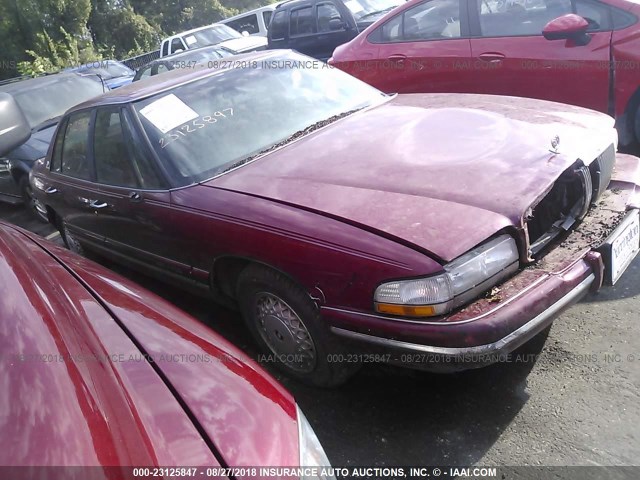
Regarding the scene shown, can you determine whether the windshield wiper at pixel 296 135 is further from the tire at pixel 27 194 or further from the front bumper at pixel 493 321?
the tire at pixel 27 194

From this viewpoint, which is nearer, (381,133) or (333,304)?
(333,304)

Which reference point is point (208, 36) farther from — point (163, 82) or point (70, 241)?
point (163, 82)

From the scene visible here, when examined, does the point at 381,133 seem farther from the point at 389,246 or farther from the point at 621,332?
the point at 621,332

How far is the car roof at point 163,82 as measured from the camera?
11.1 ft

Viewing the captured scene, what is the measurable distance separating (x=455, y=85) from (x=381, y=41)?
1.03 meters

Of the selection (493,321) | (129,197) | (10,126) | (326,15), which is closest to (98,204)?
(129,197)

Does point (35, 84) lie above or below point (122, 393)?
above

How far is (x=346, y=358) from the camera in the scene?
249 cm

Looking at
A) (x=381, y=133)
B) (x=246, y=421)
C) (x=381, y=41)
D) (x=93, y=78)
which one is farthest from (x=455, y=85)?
Answer: (x=93, y=78)

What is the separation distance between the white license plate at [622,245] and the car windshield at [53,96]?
6994mm

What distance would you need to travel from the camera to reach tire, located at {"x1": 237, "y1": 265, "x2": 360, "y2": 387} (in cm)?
249

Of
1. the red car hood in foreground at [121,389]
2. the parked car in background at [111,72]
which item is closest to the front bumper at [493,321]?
the red car hood in foreground at [121,389]

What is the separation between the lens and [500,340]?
6.86 ft

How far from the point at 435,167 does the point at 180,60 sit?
28.0 ft
